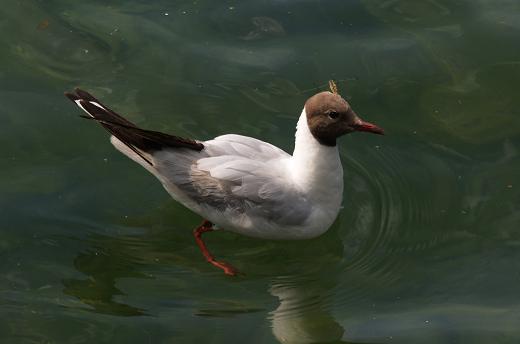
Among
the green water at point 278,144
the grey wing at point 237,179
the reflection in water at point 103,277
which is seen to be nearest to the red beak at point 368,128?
the grey wing at point 237,179

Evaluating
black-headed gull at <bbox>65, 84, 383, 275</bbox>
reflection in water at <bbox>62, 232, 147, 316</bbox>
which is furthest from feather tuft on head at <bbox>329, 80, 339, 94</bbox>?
reflection in water at <bbox>62, 232, 147, 316</bbox>

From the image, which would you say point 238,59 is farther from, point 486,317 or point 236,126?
point 486,317

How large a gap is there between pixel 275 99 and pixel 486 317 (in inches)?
104

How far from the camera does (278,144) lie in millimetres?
7594

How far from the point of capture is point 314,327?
20.6 ft

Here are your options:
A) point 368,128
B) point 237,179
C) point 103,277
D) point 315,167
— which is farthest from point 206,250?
point 368,128

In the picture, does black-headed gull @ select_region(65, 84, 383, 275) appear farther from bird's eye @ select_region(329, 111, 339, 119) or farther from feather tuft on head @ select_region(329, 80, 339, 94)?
feather tuft on head @ select_region(329, 80, 339, 94)

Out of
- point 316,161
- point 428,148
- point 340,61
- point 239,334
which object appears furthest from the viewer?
point 340,61

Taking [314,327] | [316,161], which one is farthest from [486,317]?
[316,161]

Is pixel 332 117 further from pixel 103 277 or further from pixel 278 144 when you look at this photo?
pixel 103 277

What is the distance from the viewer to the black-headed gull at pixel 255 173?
6539 millimetres

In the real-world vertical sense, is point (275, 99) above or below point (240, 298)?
above

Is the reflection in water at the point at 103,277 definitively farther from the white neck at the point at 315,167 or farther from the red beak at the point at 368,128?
the red beak at the point at 368,128

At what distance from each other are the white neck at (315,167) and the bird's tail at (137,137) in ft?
2.27
